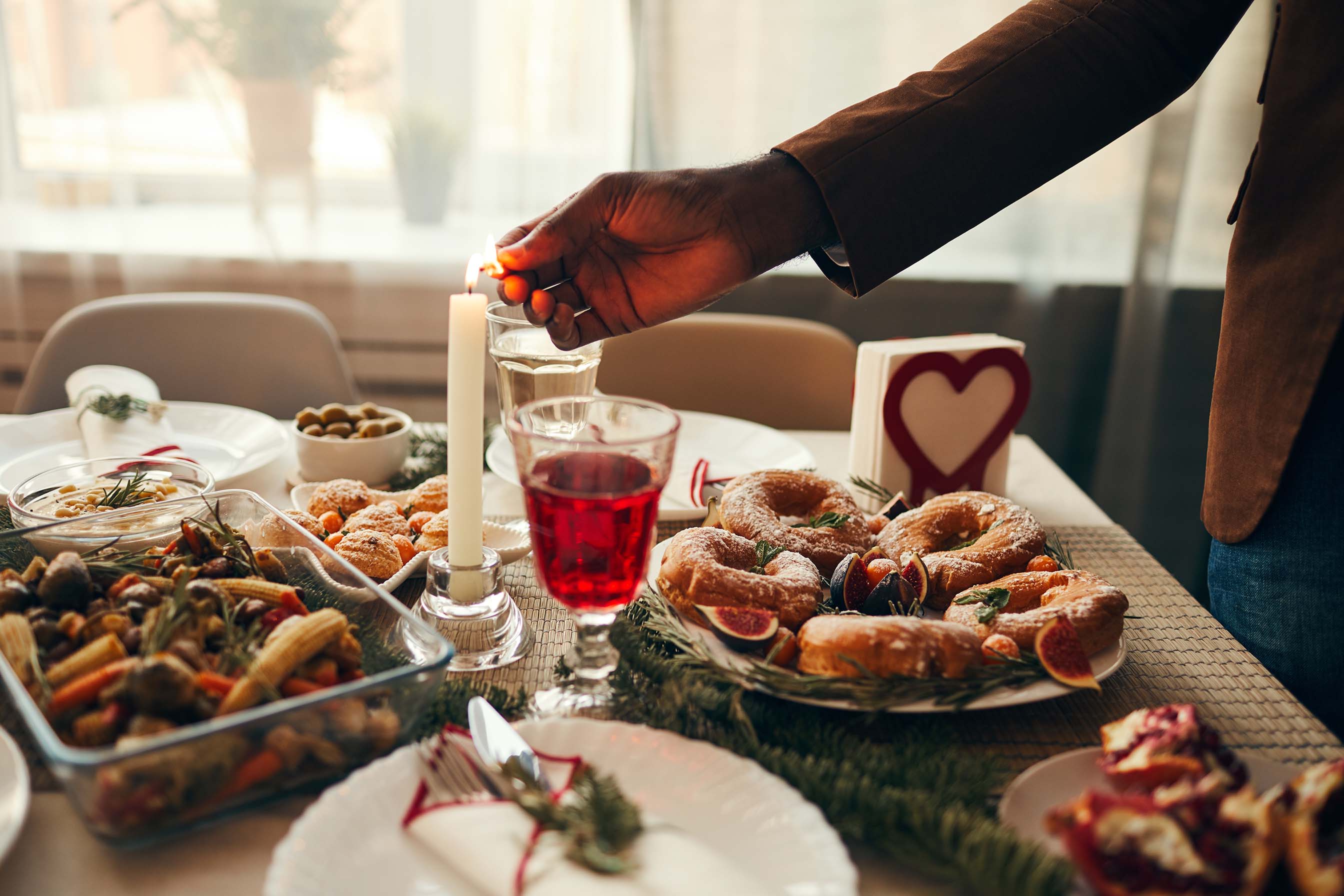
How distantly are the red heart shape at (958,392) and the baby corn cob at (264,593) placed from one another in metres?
1.00

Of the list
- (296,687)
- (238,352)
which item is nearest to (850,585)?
(296,687)

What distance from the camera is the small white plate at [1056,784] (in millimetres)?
766

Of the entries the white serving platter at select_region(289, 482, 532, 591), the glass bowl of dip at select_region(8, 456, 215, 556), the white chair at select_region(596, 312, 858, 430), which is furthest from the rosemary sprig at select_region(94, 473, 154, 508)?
the white chair at select_region(596, 312, 858, 430)

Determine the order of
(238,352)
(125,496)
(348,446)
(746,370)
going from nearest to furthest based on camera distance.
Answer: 1. (125,496)
2. (348,446)
3. (238,352)
4. (746,370)

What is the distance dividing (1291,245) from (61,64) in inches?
135

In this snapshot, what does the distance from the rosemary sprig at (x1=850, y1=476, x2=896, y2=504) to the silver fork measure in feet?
3.25

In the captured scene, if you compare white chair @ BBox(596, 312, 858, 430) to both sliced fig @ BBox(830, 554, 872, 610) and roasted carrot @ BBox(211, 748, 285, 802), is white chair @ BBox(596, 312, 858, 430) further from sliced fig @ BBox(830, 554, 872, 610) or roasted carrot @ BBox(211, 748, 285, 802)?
roasted carrot @ BBox(211, 748, 285, 802)

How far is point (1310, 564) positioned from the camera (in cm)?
142

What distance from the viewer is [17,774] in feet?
2.54

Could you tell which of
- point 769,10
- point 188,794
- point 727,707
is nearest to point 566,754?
point 727,707

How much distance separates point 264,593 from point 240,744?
263mm

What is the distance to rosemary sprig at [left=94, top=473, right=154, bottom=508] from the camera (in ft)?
4.24

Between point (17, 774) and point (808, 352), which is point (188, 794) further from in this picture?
point (808, 352)

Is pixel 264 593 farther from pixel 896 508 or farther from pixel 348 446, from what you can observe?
Result: pixel 896 508
